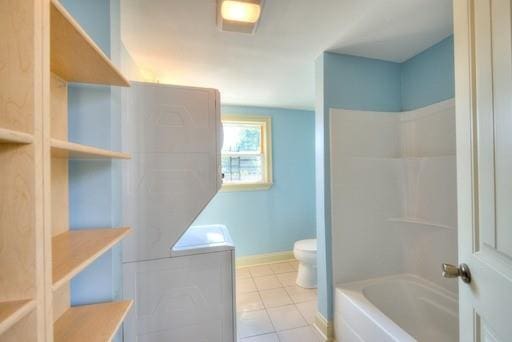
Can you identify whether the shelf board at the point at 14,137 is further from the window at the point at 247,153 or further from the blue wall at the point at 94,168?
the window at the point at 247,153

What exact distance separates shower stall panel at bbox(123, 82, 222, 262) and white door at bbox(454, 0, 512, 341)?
43.5 inches

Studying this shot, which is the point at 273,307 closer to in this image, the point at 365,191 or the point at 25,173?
the point at 365,191

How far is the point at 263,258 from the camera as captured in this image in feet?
10.3

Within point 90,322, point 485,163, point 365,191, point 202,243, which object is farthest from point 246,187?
point 485,163

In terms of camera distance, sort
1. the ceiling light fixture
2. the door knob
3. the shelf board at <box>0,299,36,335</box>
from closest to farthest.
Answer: the shelf board at <box>0,299,36,335</box>
the door knob
the ceiling light fixture

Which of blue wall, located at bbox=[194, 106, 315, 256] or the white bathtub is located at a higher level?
blue wall, located at bbox=[194, 106, 315, 256]

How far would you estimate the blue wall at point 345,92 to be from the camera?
176 centimetres

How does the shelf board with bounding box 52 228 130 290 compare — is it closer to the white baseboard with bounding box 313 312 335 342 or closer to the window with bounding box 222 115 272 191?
the white baseboard with bounding box 313 312 335 342

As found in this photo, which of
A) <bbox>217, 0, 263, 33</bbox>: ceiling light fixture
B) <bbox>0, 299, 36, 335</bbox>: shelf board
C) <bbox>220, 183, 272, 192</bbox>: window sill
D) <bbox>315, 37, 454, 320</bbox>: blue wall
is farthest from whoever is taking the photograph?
<bbox>220, 183, 272, 192</bbox>: window sill

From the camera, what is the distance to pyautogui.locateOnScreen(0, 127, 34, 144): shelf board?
17.5 inches

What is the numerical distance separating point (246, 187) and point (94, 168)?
2132mm

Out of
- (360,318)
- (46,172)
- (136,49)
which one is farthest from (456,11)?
(136,49)

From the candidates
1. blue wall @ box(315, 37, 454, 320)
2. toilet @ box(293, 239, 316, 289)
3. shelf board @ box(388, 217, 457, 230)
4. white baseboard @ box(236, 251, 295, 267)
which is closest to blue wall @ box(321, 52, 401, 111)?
blue wall @ box(315, 37, 454, 320)

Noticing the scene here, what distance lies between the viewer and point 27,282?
504mm
